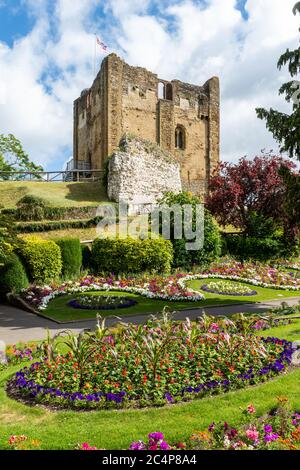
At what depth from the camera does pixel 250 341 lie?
23.2ft

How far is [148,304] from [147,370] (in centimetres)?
722

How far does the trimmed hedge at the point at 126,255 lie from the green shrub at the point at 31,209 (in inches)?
196

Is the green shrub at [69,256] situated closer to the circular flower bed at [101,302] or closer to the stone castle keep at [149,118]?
the circular flower bed at [101,302]

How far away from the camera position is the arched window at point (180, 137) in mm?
40938

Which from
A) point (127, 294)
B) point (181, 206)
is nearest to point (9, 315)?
point (127, 294)

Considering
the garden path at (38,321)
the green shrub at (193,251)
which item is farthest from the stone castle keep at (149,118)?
the garden path at (38,321)

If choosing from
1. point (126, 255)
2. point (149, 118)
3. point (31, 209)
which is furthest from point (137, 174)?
point (149, 118)

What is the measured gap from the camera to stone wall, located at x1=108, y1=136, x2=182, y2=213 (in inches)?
1054

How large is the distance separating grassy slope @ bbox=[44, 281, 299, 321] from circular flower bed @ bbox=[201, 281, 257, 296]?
0.36 m

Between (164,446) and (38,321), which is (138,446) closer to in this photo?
(164,446)

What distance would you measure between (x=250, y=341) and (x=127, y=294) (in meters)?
7.96

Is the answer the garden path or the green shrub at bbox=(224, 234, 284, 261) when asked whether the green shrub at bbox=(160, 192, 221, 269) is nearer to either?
the green shrub at bbox=(224, 234, 284, 261)

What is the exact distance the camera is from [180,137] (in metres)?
41.4
